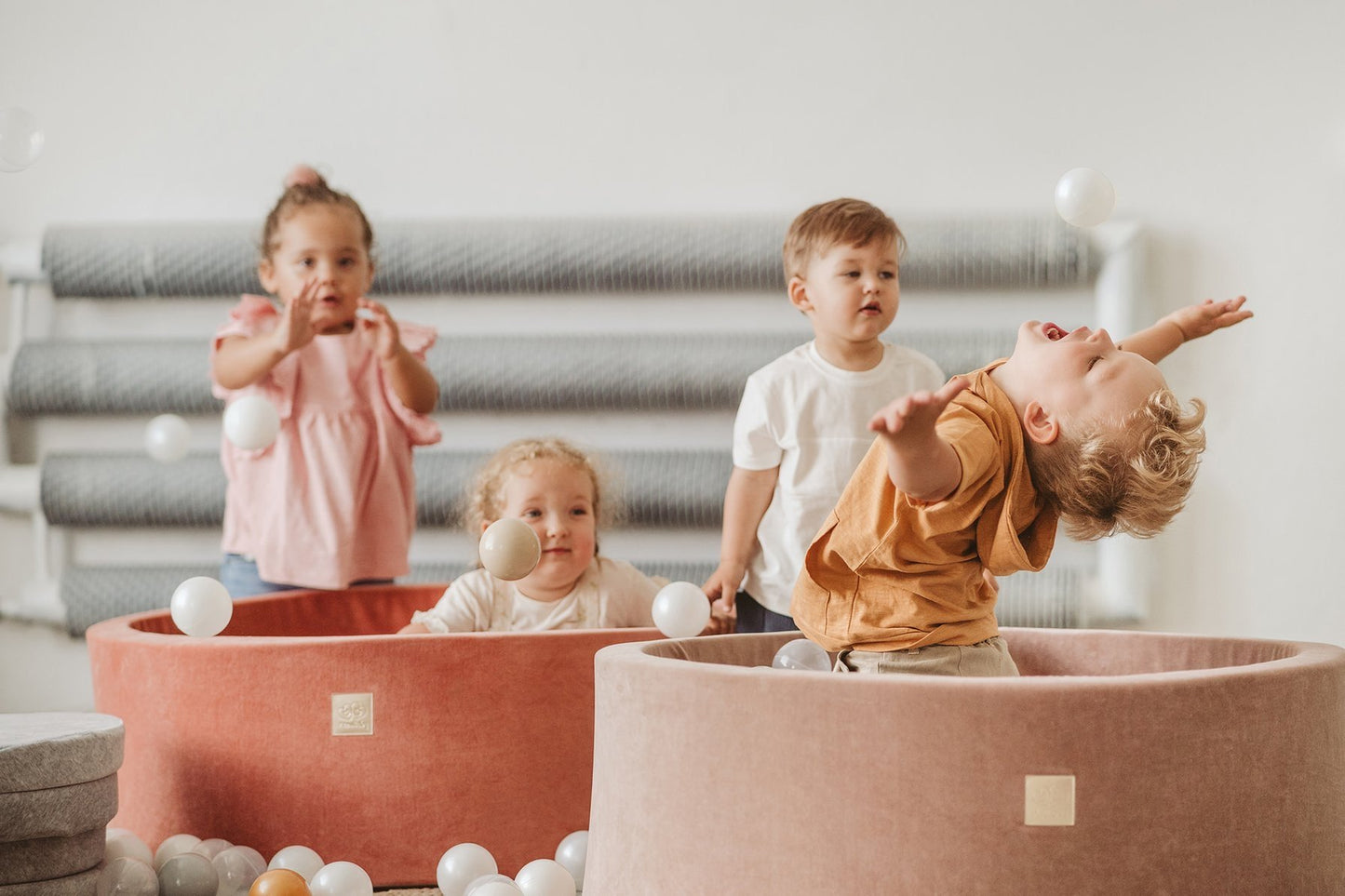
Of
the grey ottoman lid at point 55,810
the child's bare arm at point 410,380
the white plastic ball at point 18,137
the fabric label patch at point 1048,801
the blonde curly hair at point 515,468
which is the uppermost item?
the white plastic ball at point 18,137

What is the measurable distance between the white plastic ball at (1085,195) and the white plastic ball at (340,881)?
117 centimetres

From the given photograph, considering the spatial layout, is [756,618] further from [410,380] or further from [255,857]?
[255,857]

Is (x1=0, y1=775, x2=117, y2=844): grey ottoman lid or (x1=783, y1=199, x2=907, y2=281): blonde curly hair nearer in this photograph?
(x1=0, y1=775, x2=117, y2=844): grey ottoman lid

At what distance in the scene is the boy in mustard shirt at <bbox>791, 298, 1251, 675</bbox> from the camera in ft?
3.38

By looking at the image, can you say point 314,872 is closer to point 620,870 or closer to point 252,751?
point 252,751

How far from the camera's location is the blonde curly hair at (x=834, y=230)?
1782 millimetres

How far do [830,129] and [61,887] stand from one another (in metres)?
1.90

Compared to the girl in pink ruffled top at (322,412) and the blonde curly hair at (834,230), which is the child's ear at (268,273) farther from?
the blonde curly hair at (834,230)

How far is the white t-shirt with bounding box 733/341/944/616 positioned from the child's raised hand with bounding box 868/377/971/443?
825 millimetres

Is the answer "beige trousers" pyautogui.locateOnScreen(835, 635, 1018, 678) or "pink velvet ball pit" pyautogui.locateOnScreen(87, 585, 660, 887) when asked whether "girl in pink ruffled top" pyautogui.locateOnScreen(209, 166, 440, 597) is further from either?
"beige trousers" pyautogui.locateOnScreen(835, 635, 1018, 678)

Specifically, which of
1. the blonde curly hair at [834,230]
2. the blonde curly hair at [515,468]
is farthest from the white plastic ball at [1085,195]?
the blonde curly hair at [515,468]

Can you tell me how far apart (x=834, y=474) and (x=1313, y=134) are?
141cm

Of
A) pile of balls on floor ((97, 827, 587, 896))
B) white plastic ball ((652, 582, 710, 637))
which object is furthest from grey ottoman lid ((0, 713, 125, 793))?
white plastic ball ((652, 582, 710, 637))

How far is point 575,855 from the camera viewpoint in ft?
4.49
